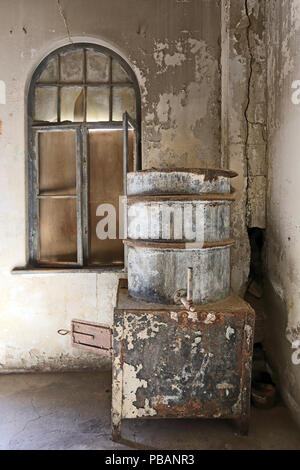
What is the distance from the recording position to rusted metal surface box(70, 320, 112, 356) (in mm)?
2654

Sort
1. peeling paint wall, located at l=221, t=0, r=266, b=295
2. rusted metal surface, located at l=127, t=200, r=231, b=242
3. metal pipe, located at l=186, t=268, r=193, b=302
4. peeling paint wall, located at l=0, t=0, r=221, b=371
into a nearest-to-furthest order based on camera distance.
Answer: metal pipe, located at l=186, t=268, r=193, b=302
rusted metal surface, located at l=127, t=200, r=231, b=242
peeling paint wall, located at l=221, t=0, r=266, b=295
peeling paint wall, located at l=0, t=0, r=221, b=371

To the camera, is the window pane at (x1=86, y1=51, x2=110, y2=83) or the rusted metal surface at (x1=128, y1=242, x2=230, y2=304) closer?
the rusted metal surface at (x1=128, y1=242, x2=230, y2=304)

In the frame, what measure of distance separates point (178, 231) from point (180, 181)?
0.32m

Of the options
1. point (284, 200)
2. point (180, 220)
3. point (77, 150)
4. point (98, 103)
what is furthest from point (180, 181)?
point (98, 103)

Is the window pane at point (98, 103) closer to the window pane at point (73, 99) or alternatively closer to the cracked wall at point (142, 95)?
the window pane at point (73, 99)

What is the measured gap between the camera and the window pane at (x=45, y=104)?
3.24 meters

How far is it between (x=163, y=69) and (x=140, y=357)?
2.51 metres

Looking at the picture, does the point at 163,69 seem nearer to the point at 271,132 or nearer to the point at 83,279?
the point at 271,132

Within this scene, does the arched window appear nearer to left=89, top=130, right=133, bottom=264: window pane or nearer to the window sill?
left=89, top=130, right=133, bottom=264: window pane

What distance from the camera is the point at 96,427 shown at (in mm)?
2354

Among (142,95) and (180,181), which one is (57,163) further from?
(180,181)

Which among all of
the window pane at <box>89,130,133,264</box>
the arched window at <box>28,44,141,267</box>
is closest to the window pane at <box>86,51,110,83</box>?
the arched window at <box>28,44,141,267</box>

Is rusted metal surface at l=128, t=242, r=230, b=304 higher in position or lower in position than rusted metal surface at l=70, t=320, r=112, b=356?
higher

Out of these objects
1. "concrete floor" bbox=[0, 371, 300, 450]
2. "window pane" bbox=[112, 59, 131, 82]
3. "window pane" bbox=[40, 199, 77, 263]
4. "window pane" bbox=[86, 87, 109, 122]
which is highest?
"window pane" bbox=[112, 59, 131, 82]
